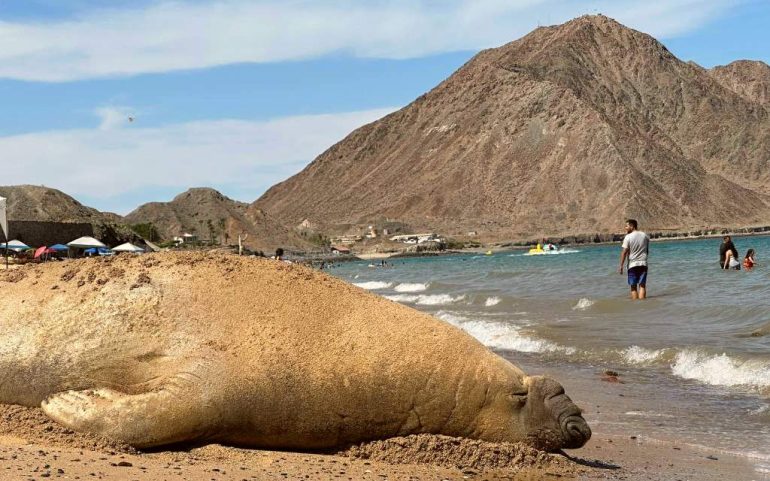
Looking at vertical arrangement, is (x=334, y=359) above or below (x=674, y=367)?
above

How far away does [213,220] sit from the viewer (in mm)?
134750

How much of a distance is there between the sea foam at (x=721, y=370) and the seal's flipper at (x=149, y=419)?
24.2ft

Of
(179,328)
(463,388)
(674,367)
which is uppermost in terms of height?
(179,328)

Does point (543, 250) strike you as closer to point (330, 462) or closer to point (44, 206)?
point (44, 206)

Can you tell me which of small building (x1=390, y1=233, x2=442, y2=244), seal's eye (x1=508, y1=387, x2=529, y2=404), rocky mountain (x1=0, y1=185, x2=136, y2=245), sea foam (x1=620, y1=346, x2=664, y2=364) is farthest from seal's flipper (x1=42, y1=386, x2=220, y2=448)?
small building (x1=390, y1=233, x2=442, y2=244)

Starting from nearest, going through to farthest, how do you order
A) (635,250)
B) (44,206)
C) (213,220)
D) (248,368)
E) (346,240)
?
(248,368) < (635,250) < (44,206) < (213,220) < (346,240)

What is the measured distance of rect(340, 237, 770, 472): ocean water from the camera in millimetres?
9031

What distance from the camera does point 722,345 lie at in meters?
14.0

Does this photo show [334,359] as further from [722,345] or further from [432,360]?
[722,345]

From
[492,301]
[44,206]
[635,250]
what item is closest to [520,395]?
[635,250]

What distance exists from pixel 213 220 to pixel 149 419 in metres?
131

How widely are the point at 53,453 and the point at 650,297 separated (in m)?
18.8

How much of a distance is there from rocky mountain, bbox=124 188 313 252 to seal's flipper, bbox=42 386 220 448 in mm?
118508

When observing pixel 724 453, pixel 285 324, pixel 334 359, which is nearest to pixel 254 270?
pixel 285 324
